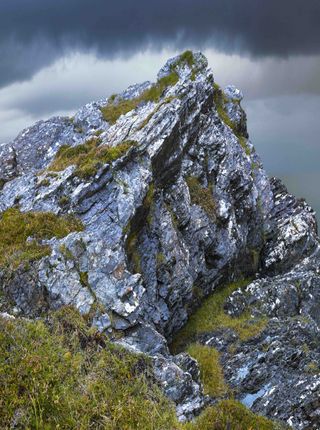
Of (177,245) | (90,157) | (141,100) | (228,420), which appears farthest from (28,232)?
(141,100)

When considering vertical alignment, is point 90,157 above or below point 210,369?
above

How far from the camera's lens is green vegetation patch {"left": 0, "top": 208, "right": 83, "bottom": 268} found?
2092 centimetres

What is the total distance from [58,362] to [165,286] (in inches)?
541

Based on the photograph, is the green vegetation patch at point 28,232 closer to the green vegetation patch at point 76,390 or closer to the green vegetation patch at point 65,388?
the green vegetation patch at point 76,390

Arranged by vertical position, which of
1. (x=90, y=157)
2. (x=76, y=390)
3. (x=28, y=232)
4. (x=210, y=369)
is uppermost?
(x=90, y=157)

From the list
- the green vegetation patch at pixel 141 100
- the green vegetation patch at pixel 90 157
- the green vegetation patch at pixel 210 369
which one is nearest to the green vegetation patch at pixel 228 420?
the green vegetation patch at pixel 210 369

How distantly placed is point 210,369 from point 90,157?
12.5m

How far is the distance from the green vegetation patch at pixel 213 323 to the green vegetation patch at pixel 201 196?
5391 mm

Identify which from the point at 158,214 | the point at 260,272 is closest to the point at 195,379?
the point at 158,214

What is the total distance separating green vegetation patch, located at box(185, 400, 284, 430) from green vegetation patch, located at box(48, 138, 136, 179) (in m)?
14.7

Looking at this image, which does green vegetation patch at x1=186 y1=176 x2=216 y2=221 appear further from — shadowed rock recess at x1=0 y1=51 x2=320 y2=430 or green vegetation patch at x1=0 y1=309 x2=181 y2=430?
green vegetation patch at x1=0 y1=309 x2=181 y2=430

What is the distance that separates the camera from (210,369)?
73.3 ft

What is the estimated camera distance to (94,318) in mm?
18719

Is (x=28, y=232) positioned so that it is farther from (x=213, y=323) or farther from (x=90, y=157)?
(x=213, y=323)
